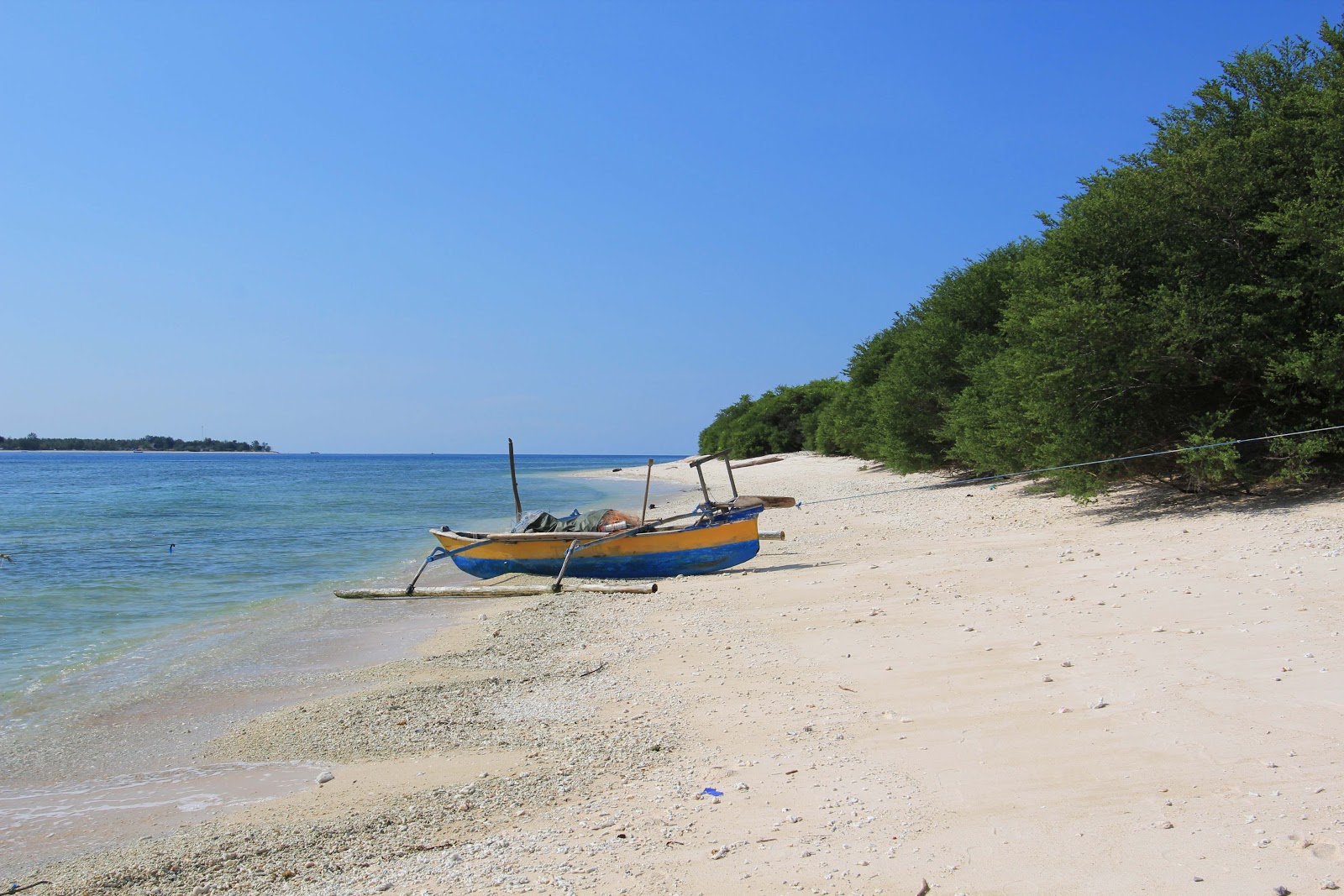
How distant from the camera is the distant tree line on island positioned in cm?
1259

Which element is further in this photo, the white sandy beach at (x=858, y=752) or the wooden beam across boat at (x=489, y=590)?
the wooden beam across boat at (x=489, y=590)

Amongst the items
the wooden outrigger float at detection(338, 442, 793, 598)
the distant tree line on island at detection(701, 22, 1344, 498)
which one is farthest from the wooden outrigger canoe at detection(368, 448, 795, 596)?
the distant tree line on island at detection(701, 22, 1344, 498)

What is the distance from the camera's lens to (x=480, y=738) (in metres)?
6.32

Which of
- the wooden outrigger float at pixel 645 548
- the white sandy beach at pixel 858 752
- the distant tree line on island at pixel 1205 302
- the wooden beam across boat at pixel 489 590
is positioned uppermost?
the distant tree line on island at pixel 1205 302

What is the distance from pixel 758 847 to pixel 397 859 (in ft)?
6.13

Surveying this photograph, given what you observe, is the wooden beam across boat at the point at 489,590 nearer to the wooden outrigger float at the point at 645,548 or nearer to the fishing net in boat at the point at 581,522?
the wooden outrigger float at the point at 645,548

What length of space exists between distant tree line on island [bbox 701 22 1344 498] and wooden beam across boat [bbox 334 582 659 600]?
7.92 m

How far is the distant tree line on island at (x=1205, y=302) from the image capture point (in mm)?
12586

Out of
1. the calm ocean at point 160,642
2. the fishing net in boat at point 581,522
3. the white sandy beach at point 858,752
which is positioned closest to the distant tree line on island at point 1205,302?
the white sandy beach at point 858,752

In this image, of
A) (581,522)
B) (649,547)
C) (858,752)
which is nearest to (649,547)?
(649,547)

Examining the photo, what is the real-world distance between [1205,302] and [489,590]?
39.9ft

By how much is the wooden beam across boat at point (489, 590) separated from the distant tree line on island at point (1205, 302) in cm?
792

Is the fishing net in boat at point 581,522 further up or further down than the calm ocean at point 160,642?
further up

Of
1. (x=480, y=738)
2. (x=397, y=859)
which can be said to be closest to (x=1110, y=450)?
(x=480, y=738)
